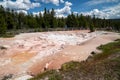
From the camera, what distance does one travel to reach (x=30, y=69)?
967 inches

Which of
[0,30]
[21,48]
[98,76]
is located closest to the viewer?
[98,76]

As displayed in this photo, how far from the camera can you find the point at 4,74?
23.2 metres

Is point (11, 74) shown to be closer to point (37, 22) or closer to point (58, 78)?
point (58, 78)

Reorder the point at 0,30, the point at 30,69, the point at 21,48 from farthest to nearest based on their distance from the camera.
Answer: the point at 0,30, the point at 21,48, the point at 30,69

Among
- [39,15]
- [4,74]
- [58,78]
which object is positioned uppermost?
[39,15]

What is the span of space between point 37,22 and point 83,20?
24.9 meters

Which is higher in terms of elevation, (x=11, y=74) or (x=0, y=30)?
(x=0, y=30)

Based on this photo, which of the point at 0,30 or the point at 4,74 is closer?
the point at 4,74

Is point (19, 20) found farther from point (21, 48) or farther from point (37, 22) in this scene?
point (21, 48)

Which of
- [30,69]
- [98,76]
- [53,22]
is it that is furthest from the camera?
[53,22]

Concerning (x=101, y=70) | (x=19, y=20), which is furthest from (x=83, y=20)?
(x=101, y=70)

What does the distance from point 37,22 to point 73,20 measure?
59.0ft

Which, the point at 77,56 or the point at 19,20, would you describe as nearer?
the point at 77,56

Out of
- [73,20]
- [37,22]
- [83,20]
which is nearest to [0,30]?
[37,22]
